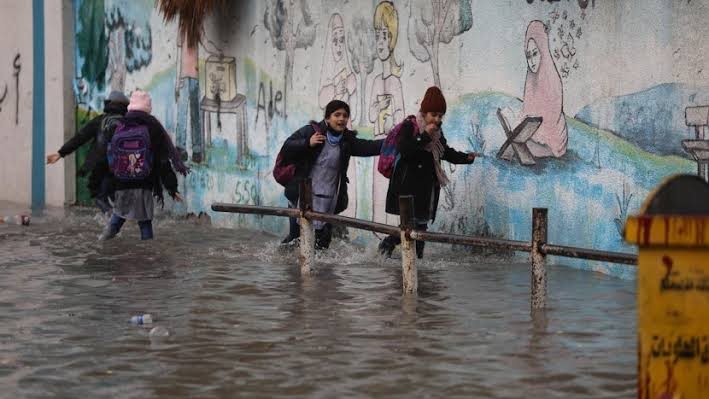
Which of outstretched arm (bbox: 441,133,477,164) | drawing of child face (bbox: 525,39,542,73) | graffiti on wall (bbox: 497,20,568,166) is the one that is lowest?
outstretched arm (bbox: 441,133,477,164)

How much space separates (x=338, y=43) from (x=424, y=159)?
3046 mm

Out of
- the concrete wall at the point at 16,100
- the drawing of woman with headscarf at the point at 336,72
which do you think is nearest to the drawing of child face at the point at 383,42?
the drawing of woman with headscarf at the point at 336,72

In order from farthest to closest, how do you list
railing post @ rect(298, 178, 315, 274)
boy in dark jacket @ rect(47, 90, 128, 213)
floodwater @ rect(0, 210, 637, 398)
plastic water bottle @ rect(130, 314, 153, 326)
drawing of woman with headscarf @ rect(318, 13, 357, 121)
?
drawing of woman with headscarf @ rect(318, 13, 357, 121)
boy in dark jacket @ rect(47, 90, 128, 213)
railing post @ rect(298, 178, 315, 274)
plastic water bottle @ rect(130, 314, 153, 326)
floodwater @ rect(0, 210, 637, 398)

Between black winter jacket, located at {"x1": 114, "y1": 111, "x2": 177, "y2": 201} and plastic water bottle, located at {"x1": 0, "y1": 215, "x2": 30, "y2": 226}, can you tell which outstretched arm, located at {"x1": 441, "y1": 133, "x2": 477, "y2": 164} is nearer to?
black winter jacket, located at {"x1": 114, "y1": 111, "x2": 177, "y2": 201}

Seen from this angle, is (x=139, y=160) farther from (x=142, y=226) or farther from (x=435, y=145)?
(x=435, y=145)

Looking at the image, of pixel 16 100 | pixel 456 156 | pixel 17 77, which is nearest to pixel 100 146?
pixel 456 156

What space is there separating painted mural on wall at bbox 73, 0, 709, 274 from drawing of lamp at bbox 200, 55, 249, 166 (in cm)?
2

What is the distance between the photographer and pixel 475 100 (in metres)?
13.0

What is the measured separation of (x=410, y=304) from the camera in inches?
399

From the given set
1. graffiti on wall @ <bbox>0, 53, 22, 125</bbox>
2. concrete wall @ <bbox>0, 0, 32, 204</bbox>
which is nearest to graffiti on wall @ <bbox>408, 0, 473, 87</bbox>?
concrete wall @ <bbox>0, 0, 32, 204</bbox>

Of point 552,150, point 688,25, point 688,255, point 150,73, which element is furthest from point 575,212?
point 150,73

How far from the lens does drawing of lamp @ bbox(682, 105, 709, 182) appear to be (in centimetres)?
1030

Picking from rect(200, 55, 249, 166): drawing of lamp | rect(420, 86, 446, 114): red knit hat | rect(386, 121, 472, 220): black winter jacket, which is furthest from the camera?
rect(200, 55, 249, 166): drawing of lamp

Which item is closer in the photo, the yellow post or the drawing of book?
the yellow post
